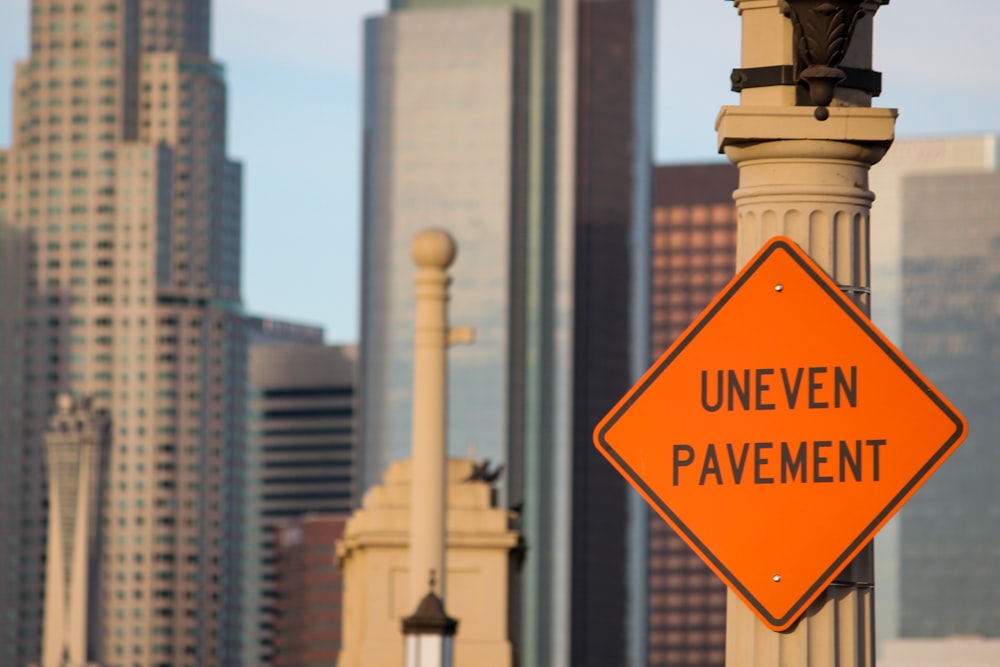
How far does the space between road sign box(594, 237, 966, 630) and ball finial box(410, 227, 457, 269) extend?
23.8m

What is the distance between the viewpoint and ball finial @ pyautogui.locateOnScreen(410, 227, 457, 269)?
109 feet

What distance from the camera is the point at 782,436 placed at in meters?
9.26

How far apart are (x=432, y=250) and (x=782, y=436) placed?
80.0 feet

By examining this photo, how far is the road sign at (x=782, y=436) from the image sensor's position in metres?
9.19

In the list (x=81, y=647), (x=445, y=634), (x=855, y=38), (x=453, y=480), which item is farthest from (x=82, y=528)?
(x=855, y=38)

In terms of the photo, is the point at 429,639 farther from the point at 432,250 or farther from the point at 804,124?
the point at 804,124

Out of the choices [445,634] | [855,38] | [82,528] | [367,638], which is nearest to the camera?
[855,38]

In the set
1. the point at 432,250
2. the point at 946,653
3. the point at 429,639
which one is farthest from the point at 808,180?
the point at 946,653

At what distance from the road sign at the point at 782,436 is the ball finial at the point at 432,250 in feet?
78.1

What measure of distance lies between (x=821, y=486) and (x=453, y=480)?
29.8 meters

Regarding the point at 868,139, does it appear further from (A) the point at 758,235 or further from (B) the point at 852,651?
(B) the point at 852,651

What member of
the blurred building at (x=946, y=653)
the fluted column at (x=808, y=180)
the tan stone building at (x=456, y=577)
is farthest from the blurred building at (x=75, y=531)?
the fluted column at (x=808, y=180)

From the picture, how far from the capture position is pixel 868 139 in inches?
384

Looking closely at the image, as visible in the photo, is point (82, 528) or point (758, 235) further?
point (82, 528)
